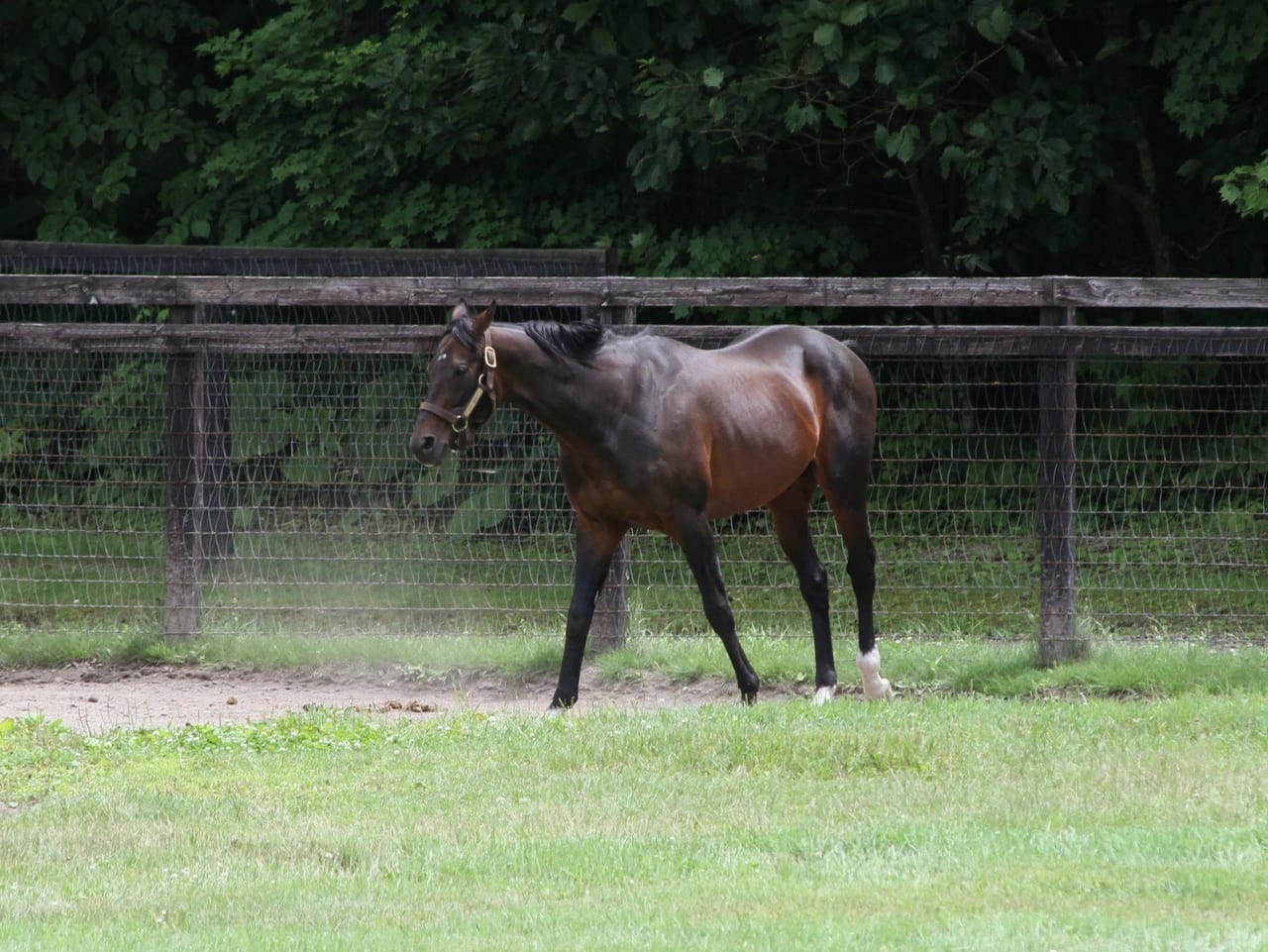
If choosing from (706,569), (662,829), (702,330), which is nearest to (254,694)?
(706,569)

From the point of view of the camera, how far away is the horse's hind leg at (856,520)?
926cm

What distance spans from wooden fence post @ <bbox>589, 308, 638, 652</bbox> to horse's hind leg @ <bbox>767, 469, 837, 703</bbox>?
106 centimetres

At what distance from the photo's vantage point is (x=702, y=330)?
1029cm

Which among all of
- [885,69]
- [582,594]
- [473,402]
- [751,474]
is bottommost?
[582,594]

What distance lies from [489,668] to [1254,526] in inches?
189

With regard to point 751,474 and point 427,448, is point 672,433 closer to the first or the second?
point 751,474

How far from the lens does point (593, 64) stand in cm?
1364

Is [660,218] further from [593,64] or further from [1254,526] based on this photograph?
[1254,526]

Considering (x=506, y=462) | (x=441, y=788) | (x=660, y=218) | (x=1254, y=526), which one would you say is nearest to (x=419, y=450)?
(x=441, y=788)

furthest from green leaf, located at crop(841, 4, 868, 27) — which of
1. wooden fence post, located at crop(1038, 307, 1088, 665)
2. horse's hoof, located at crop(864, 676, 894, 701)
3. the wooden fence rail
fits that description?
horse's hoof, located at crop(864, 676, 894, 701)

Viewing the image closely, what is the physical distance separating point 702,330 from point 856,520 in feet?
5.51

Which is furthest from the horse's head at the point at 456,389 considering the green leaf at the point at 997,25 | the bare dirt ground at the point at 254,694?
the green leaf at the point at 997,25

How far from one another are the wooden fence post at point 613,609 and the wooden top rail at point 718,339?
1.32 m

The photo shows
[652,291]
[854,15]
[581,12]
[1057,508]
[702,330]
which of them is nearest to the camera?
[1057,508]
